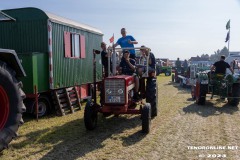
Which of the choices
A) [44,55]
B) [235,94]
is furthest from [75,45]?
[235,94]

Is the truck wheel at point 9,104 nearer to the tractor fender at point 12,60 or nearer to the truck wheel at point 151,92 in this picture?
the tractor fender at point 12,60

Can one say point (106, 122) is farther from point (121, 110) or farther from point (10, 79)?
point (10, 79)

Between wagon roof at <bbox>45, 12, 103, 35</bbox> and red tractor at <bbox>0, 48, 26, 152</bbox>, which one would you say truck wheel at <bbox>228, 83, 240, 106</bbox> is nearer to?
wagon roof at <bbox>45, 12, 103, 35</bbox>

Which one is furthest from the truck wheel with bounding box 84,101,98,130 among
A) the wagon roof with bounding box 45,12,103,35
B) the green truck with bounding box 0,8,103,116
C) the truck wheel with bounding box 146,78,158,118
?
the wagon roof with bounding box 45,12,103,35

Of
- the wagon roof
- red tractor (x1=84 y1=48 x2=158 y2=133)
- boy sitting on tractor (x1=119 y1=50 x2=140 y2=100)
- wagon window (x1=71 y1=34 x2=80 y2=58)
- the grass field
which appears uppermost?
the wagon roof

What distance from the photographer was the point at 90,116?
19.9 ft

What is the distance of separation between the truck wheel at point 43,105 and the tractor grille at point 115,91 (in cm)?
274

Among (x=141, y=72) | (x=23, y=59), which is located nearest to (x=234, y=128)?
(x=141, y=72)

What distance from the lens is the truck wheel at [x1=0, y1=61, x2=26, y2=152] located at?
407cm

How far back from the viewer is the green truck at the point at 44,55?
24.4 feet

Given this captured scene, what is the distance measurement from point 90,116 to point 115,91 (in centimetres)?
76

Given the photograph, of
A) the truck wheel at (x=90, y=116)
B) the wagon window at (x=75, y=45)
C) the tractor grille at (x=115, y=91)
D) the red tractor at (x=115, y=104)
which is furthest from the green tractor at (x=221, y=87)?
the truck wheel at (x=90, y=116)

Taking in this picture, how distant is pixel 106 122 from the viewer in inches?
277

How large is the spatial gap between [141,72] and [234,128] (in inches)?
100.0
